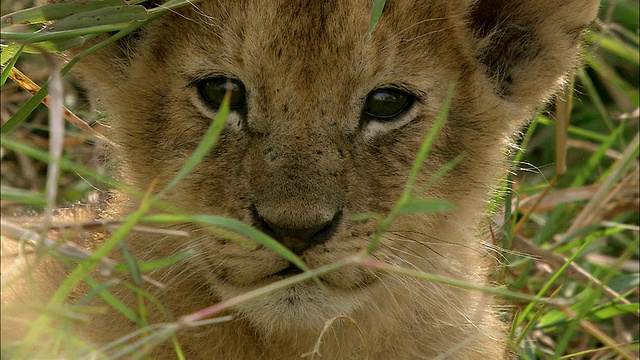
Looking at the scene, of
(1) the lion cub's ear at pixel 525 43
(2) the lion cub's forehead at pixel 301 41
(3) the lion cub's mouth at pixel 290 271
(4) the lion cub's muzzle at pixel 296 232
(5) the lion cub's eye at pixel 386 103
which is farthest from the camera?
(1) the lion cub's ear at pixel 525 43

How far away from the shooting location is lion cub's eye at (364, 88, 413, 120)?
11.0 ft

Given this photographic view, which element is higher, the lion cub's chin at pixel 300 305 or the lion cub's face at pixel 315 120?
the lion cub's face at pixel 315 120

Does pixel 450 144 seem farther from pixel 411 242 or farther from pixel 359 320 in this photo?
pixel 359 320

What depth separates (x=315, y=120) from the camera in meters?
3.20

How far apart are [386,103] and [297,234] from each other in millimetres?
722

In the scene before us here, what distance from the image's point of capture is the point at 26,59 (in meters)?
5.98

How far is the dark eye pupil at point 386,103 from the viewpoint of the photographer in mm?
3354

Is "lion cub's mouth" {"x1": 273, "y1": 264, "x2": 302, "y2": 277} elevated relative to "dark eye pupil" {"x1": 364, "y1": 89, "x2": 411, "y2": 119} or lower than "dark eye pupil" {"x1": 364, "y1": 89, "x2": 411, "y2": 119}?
lower

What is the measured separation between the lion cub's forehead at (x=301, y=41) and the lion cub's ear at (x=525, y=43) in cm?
42

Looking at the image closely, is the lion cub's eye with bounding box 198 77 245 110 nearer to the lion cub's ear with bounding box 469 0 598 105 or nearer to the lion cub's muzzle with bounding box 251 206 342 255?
the lion cub's muzzle with bounding box 251 206 342 255

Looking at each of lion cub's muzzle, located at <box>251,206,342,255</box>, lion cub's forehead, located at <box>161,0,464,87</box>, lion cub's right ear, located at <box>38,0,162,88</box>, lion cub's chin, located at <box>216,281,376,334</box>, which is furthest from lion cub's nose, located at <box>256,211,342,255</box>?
lion cub's right ear, located at <box>38,0,162,88</box>

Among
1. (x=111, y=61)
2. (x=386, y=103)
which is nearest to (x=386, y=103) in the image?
(x=386, y=103)

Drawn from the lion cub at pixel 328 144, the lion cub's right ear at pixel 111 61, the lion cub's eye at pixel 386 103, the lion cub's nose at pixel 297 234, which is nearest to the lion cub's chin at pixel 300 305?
the lion cub at pixel 328 144

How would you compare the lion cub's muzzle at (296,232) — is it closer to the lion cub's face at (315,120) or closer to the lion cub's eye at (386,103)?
the lion cub's face at (315,120)
